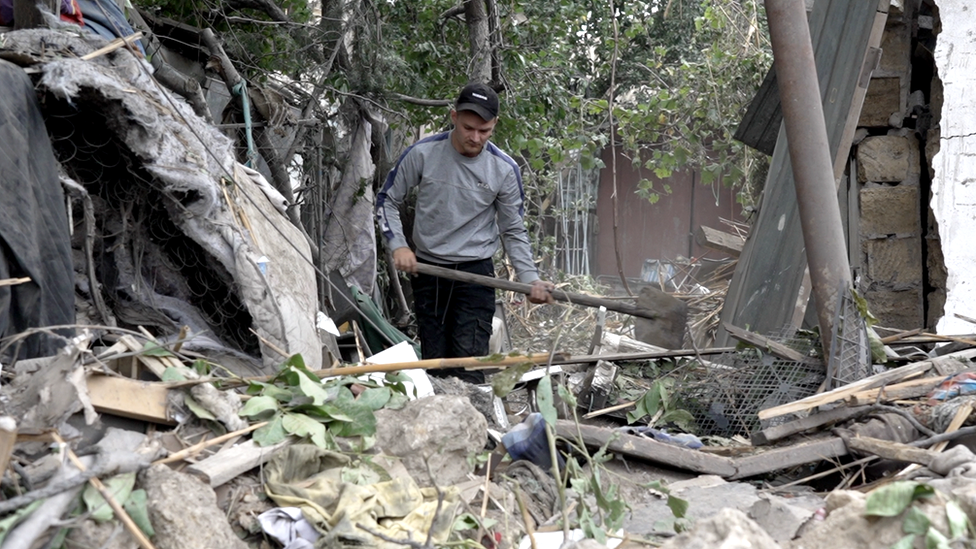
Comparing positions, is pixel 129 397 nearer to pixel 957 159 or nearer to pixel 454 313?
pixel 454 313

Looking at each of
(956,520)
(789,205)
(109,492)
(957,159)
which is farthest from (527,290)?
(956,520)

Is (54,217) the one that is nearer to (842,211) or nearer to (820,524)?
(820,524)

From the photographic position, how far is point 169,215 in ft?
13.8

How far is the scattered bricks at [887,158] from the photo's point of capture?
19.5 ft

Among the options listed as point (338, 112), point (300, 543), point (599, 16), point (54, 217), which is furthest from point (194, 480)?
point (599, 16)

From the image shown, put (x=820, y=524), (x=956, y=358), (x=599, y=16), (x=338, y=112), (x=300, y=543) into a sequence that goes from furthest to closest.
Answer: (x=599, y=16) < (x=338, y=112) < (x=956, y=358) < (x=300, y=543) < (x=820, y=524)

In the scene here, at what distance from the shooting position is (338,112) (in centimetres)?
692

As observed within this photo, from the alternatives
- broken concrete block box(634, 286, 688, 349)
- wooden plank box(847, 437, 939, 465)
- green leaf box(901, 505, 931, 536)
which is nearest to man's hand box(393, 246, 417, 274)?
broken concrete block box(634, 286, 688, 349)

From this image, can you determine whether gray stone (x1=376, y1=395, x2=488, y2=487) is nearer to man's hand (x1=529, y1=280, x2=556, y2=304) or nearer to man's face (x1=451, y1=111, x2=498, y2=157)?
man's hand (x1=529, y1=280, x2=556, y2=304)

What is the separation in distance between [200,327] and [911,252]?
443 centimetres

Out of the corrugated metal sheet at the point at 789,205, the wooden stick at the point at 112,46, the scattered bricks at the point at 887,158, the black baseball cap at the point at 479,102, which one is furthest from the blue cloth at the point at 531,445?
the scattered bricks at the point at 887,158

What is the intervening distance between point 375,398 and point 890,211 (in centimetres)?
408

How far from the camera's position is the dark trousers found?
543 centimetres

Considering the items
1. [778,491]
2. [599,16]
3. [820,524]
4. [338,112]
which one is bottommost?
[778,491]
